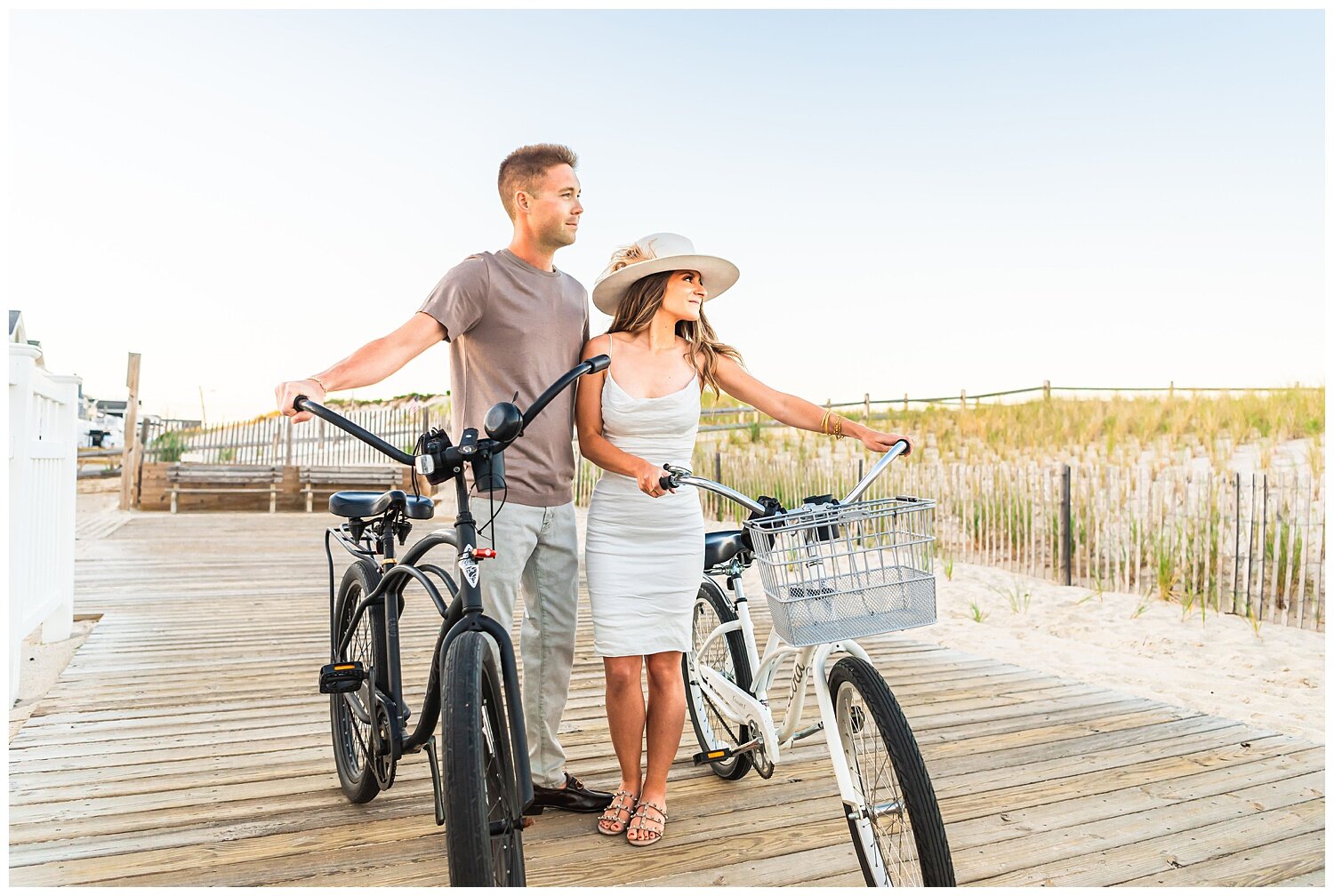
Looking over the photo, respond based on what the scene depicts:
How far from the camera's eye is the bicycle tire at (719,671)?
2684 mm

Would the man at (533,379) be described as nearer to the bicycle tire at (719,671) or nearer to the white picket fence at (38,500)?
the bicycle tire at (719,671)

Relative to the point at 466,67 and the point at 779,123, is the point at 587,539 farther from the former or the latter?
the point at 779,123

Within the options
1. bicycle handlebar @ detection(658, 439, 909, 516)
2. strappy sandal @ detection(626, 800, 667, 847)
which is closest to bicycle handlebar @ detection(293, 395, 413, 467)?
bicycle handlebar @ detection(658, 439, 909, 516)

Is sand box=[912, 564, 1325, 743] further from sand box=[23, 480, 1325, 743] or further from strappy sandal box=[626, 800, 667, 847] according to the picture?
strappy sandal box=[626, 800, 667, 847]

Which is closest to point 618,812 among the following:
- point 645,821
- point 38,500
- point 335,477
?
point 645,821

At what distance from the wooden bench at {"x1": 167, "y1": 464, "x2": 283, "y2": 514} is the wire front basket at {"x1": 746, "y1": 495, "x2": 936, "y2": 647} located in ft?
49.4

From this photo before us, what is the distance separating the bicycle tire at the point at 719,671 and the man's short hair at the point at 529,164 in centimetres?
117

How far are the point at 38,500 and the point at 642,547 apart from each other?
132 inches

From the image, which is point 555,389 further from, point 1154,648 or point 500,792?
point 1154,648

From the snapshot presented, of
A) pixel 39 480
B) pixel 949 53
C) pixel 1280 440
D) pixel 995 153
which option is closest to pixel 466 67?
pixel 39 480

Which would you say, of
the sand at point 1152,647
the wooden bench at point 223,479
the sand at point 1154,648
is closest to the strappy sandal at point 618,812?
the sand at point 1152,647

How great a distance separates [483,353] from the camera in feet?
8.08

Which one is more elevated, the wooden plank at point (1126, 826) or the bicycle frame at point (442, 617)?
the bicycle frame at point (442, 617)

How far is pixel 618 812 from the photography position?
A: 2469 millimetres
